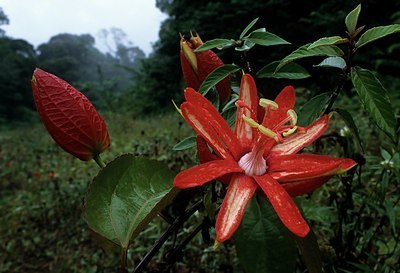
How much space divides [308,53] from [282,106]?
5cm

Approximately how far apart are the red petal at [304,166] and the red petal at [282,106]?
0.13ft

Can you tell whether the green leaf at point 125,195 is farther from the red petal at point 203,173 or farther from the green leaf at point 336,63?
the green leaf at point 336,63

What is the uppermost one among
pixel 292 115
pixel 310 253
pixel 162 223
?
pixel 292 115

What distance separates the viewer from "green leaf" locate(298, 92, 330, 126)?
1.36 ft

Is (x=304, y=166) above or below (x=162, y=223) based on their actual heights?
above

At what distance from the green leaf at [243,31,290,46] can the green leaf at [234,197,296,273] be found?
172 mm

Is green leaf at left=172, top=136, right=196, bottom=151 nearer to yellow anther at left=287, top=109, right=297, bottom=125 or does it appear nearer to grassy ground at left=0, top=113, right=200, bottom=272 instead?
yellow anther at left=287, top=109, right=297, bottom=125

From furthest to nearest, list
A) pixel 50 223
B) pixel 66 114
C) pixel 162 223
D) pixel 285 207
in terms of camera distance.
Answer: pixel 50 223, pixel 162 223, pixel 66 114, pixel 285 207

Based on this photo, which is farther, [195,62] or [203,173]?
[195,62]

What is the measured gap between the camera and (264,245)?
0.33m

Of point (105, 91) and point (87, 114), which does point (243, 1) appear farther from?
point (87, 114)

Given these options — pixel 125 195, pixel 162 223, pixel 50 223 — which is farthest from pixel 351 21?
pixel 50 223

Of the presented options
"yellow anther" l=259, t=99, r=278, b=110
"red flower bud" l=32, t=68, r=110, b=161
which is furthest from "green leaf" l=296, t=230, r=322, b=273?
"red flower bud" l=32, t=68, r=110, b=161

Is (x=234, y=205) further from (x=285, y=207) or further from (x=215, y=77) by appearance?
(x=215, y=77)
